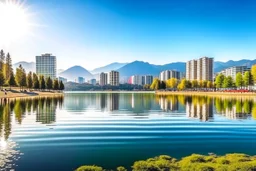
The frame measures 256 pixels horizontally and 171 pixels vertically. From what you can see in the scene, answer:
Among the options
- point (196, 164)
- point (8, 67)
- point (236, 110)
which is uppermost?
point (8, 67)

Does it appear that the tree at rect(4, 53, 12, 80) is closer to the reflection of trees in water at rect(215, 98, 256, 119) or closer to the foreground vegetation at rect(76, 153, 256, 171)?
the reflection of trees in water at rect(215, 98, 256, 119)

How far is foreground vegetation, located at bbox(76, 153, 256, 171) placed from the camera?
1559 cm

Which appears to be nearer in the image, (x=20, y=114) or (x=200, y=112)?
A: (x=20, y=114)

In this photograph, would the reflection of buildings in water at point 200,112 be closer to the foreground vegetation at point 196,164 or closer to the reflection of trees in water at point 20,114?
the reflection of trees in water at point 20,114

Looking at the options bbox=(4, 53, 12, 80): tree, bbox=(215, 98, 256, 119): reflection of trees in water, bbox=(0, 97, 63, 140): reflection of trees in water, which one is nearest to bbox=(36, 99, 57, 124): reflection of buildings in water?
bbox=(0, 97, 63, 140): reflection of trees in water

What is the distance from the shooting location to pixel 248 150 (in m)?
21.1

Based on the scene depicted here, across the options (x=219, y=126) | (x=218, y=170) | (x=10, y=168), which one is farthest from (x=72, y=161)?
(x=219, y=126)

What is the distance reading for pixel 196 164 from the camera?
16219mm

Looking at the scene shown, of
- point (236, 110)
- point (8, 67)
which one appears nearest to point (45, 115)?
point (236, 110)

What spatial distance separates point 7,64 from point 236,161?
166m

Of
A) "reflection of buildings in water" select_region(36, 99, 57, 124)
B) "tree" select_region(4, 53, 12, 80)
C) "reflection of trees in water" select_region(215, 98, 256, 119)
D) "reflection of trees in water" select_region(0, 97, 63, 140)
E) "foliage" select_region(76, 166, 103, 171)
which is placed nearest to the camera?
"foliage" select_region(76, 166, 103, 171)

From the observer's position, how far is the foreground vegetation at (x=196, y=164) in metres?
15.6

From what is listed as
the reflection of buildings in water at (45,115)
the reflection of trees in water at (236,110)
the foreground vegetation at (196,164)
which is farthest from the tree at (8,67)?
the foreground vegetation at (196,164)

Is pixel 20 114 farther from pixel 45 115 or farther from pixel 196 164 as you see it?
pixel 196 164
